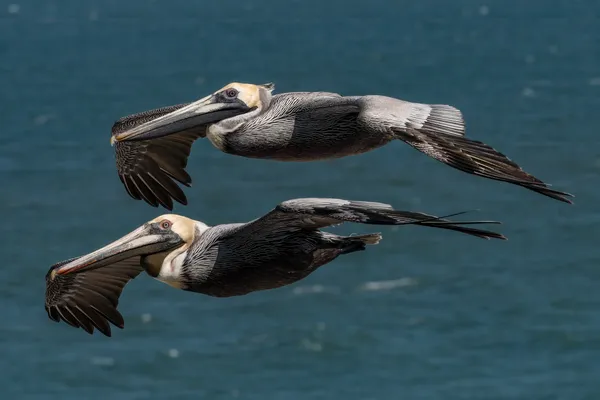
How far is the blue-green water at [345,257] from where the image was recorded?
5578 cm

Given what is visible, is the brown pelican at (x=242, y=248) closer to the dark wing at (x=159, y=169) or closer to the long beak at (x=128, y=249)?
the long beak at (x=128, y=249)

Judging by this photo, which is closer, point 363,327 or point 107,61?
point 363,327

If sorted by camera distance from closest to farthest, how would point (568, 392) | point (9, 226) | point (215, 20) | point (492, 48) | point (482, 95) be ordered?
point (568, 392)
point (9, 226)
point (482, 95)
point (492, 48)
point (215, 20)

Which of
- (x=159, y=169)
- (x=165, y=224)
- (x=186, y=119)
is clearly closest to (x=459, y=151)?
(x=186, y=119)

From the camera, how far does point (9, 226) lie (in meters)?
69.4

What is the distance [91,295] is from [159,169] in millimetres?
1604

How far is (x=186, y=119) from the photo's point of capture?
17562 millimetres

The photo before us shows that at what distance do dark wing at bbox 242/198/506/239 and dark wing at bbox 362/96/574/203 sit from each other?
20.9 inches

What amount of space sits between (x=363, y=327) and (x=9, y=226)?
16.9 metres

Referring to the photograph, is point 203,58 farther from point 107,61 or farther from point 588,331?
point 588,331

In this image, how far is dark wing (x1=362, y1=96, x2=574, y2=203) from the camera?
15500 mm

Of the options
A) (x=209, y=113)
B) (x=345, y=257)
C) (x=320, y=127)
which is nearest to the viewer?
(x=320, y=127)

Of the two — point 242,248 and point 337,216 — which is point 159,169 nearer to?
point 242,248

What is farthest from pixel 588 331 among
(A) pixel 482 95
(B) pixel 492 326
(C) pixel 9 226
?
(A) pixel 482 95
